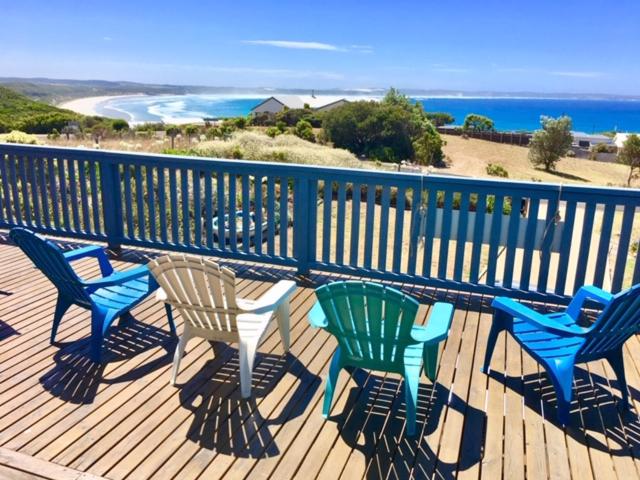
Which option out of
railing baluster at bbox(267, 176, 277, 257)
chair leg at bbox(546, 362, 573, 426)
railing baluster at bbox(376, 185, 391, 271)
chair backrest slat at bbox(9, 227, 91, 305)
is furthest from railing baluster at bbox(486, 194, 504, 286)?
Result: chair backrest slat at bbox(9, 227, 91, 305)

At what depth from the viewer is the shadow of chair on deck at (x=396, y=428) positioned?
2.07 metres

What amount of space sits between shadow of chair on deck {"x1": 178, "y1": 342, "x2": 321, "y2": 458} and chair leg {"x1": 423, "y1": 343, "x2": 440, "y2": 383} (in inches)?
23.5

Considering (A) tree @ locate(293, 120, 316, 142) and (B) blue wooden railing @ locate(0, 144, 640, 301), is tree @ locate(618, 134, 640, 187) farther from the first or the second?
(B) blue wooden railing @ locate(0, 144, 640, 301)

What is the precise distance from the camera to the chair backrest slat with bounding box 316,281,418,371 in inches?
85.0

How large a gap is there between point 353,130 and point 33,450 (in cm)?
3076

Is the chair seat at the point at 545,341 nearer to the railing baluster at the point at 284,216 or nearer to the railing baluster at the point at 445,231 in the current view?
the railing baluster at the point at 445,231

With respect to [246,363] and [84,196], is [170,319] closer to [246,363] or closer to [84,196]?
[246,363]

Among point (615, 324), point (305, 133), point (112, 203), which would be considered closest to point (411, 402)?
point (615, 324)

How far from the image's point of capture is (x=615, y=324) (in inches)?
89.4

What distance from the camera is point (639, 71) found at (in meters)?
117

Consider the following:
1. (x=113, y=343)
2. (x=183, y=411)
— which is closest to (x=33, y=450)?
(x=183, y=411)

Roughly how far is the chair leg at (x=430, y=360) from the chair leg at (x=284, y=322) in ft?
2.84

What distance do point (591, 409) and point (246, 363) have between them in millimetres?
1778

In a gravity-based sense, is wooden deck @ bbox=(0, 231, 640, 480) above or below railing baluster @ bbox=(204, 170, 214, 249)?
below
